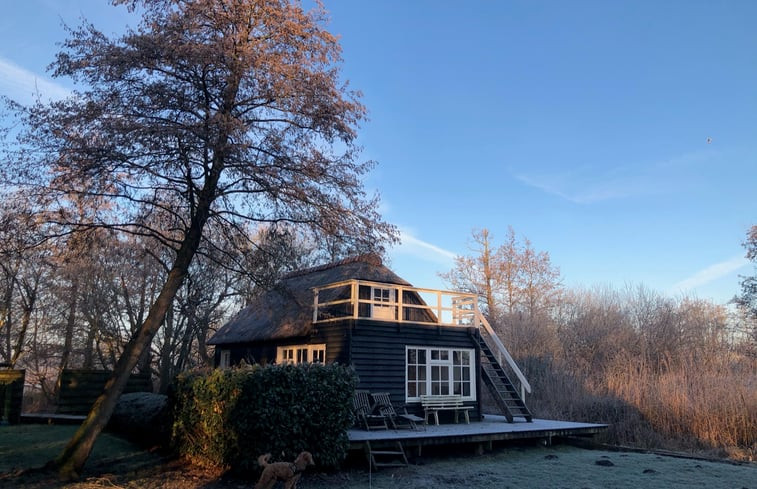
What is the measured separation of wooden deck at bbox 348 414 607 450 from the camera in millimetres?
10203

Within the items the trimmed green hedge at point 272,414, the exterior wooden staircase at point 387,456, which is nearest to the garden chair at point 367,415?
the exterior wooden staircase at point 387,456

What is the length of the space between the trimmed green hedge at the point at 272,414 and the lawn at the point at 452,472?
425 mm

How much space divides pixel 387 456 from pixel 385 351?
131 inches

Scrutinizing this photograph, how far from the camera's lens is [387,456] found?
10.2m

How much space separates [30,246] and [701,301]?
26055mm

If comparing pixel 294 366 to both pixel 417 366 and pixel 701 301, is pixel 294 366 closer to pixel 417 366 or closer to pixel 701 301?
pixel 417 366

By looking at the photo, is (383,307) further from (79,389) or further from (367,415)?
(79,389)

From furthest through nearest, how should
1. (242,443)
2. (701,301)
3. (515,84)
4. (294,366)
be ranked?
(701,301), (515,84), (294,366), (242,443)

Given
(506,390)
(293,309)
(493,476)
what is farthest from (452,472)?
(293,309)

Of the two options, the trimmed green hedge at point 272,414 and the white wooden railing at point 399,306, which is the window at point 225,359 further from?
the trimmed green hedge at point 272,414

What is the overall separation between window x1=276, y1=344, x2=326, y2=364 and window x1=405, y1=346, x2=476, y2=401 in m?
2.25

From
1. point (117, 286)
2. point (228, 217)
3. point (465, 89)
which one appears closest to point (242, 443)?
point (228, 217)

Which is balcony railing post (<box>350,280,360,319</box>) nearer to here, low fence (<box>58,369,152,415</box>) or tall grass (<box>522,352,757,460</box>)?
tall grass (<box>522,352,757,460</box>)

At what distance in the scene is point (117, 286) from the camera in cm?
2334
